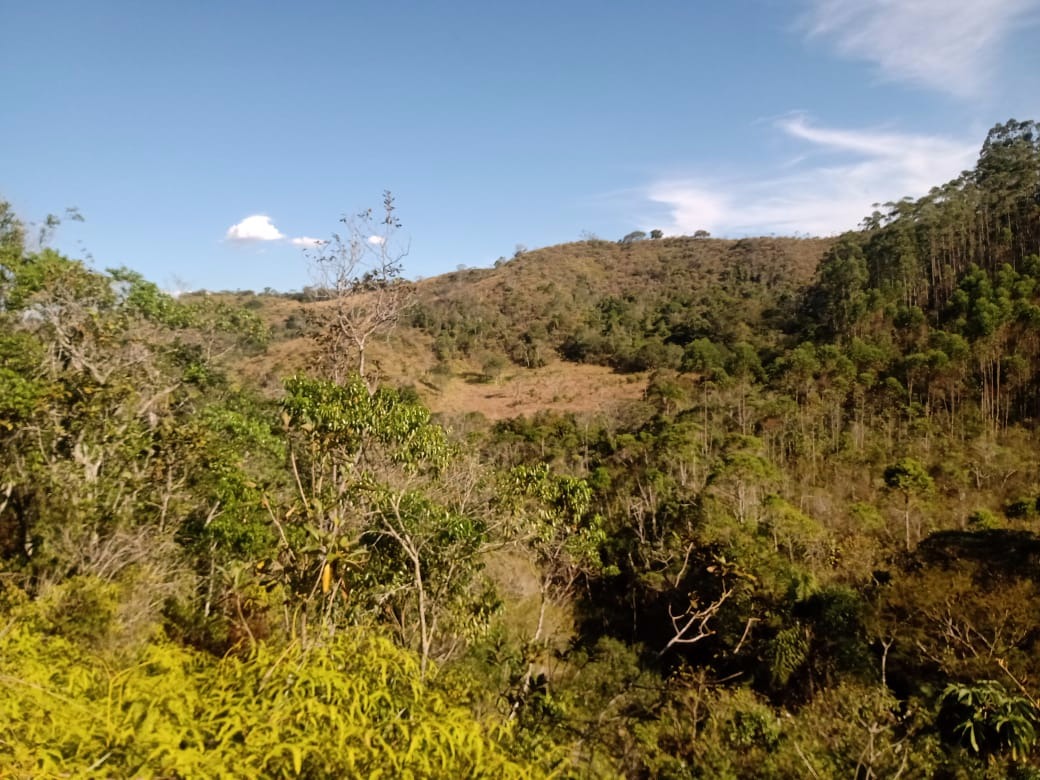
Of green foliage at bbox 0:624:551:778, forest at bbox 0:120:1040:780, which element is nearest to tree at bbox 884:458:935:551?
forest at bbox 0:120:1040:780

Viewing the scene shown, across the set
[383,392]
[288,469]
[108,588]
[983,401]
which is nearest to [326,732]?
[383,392]

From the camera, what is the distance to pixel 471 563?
5484mm

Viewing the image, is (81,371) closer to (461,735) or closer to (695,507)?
(461,735)

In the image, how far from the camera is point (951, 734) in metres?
6.24

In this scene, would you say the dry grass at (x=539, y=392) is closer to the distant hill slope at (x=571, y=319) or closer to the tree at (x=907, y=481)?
the distant hill slope at (x=571, y=319)

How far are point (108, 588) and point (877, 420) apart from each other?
23.0 meters

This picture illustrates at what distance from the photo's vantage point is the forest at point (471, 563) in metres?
A: 1.86

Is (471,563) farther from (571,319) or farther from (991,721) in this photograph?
(571,319)

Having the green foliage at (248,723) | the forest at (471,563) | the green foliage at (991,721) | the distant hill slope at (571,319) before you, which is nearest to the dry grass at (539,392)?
the distant hill slope at (571,319)

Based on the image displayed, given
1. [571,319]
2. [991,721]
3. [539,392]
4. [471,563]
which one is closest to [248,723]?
[471,563]

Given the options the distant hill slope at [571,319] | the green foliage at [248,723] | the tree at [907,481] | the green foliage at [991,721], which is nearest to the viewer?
the green foliage at [248,723]

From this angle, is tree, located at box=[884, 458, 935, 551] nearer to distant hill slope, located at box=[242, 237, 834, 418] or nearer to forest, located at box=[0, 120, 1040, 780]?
forest, located at box=[0, 120, 1040, 780]

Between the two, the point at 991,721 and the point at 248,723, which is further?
the point at 991,721

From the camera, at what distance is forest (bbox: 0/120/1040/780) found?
1863 mm
